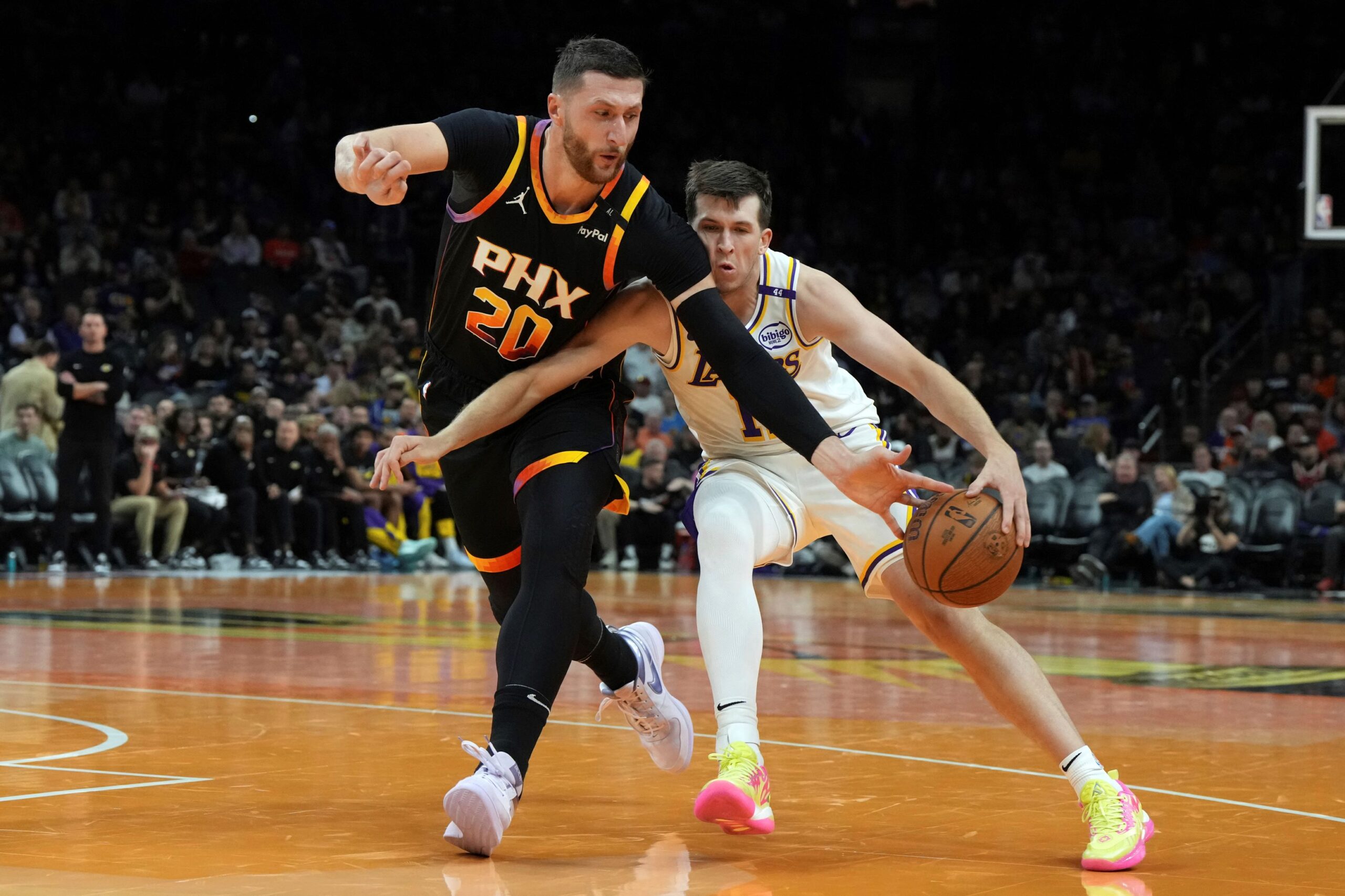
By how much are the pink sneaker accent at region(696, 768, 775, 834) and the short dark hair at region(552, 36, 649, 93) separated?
5.71ft

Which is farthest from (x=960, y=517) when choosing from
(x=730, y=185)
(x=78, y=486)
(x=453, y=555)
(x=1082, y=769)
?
(x=453, y=555)

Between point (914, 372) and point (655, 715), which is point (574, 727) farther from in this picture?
point (914, 372)

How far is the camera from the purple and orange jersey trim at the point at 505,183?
3988 millimetres

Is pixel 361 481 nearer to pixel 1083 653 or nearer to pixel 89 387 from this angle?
pixel 89 387

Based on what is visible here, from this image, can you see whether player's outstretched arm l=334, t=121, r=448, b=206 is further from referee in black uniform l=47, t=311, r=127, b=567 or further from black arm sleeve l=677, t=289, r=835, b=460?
referee in black uniform l=47, t=311, r=127, b=567

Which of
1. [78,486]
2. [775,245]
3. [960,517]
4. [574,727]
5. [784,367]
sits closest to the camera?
[960,517]

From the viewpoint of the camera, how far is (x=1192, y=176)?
22156 mm

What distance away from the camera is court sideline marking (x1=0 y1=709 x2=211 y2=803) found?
4.23m

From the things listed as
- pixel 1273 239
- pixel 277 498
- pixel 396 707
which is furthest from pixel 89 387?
pixel 1273 239

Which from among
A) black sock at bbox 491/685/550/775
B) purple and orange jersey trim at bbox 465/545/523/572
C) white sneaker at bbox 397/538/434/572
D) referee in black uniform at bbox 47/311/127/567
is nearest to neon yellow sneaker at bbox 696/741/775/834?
black sock at bbox 491/685/550/775

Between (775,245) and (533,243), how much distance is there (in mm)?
18673

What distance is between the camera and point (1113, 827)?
3.64 metres

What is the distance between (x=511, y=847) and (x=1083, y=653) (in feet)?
18.8

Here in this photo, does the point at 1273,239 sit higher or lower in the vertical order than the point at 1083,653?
higher
